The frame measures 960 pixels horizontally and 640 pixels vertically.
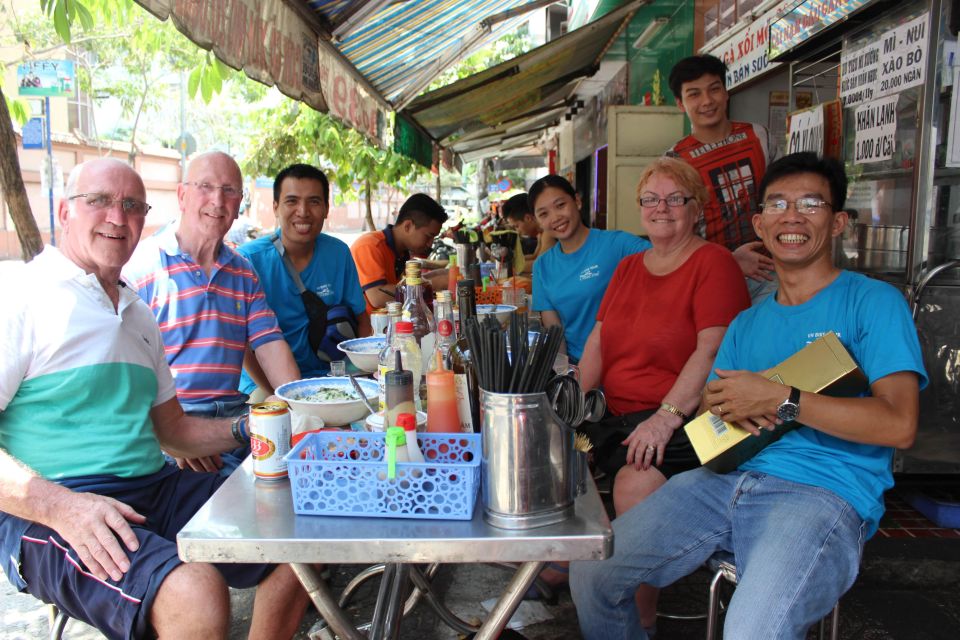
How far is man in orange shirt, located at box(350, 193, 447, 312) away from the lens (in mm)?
4598

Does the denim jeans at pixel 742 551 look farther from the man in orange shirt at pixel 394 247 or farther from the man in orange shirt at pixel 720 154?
the man in orange shirt at pixel 394 247

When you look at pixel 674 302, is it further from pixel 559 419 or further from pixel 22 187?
pixel 22 187

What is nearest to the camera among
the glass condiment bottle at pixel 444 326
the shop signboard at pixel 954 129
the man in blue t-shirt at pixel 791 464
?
the man in blue t-shirt at pixel 791 464

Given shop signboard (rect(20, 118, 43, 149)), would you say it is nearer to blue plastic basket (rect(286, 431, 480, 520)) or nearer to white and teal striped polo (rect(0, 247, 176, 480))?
white and teal striped polo (rect(0, 247, 176, 480))

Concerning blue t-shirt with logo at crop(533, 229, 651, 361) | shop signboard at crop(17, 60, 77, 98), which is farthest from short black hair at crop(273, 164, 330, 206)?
shop signboard at crop(17, 60, 77, 98)

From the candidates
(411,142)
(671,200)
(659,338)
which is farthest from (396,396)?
(411,142)

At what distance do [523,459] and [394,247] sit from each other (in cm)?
383

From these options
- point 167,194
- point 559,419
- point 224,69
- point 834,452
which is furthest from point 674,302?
point 167,194

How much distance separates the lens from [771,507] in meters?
1.85

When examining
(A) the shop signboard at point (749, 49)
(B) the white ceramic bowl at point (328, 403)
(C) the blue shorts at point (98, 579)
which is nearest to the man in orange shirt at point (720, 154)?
(A) the shop signboard at point (749, 49)

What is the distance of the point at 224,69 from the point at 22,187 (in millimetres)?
1252

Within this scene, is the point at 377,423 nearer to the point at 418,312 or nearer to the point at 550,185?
the point at 418,312

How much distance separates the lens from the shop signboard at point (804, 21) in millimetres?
3381

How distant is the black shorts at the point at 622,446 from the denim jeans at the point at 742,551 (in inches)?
11.1
